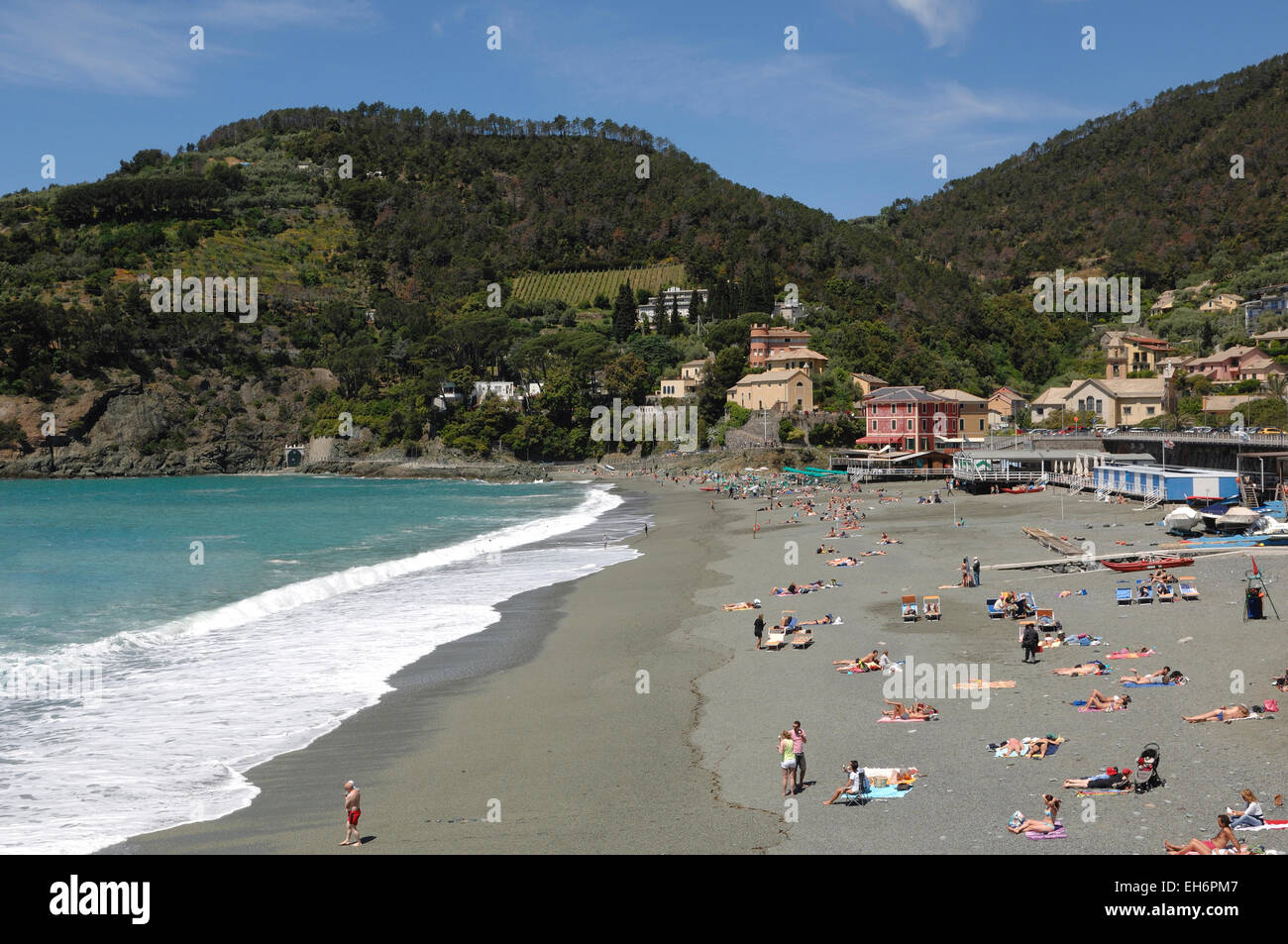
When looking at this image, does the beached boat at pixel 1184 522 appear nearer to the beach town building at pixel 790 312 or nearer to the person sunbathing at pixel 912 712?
the person sunbathing at pixel 912 712

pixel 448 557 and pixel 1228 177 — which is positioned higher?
pixel 1228 177

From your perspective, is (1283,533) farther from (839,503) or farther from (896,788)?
(839,503)

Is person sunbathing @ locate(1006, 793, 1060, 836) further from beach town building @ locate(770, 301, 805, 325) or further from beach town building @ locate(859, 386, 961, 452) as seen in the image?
beach town building @ locate(770, 301, 805, 325)

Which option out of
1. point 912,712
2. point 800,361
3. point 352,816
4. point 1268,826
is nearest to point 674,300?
point 800,361

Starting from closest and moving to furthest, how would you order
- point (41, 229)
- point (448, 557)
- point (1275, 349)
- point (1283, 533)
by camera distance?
1. point (1283, 533)
2. point (448, 557)
3. point (1275, 349)
4. point (41, 229)
